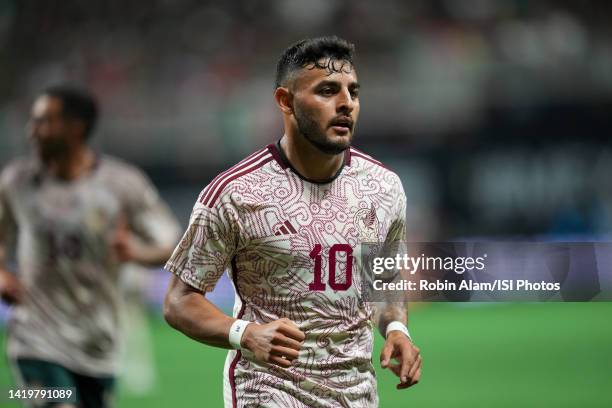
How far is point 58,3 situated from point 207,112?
319 centimetres

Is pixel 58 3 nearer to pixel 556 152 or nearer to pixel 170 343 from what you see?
pixel 170 343

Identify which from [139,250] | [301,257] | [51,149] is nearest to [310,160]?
[301,257]

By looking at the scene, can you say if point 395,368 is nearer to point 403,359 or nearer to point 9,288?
point 403,359

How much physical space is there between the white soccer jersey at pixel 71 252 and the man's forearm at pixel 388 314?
2.42 m

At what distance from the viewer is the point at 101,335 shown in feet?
19.8

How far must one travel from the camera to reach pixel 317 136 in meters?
3.62

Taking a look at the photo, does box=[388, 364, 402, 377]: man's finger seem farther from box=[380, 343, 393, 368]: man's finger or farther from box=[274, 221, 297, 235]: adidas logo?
box=[274, 221, 297, 235]: adidas logo

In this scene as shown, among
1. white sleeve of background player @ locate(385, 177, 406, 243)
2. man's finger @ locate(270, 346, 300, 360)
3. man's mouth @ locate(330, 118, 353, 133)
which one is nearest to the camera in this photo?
man's finger @ locate(270, 346, 300, 360)

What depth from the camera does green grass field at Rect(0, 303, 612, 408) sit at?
8.73 metres

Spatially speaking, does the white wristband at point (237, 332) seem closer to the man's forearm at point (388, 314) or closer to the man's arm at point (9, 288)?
the man's forearm at point (388, 314)

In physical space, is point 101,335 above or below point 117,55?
below

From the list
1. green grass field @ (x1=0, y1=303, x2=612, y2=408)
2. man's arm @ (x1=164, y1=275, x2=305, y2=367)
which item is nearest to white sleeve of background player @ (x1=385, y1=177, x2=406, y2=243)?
man's arm @ (x1=164, y1=275, x2=305, y2=367)

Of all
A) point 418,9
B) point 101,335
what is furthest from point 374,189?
point 418,9

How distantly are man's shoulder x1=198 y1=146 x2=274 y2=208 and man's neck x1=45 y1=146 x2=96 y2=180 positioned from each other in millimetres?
2699
